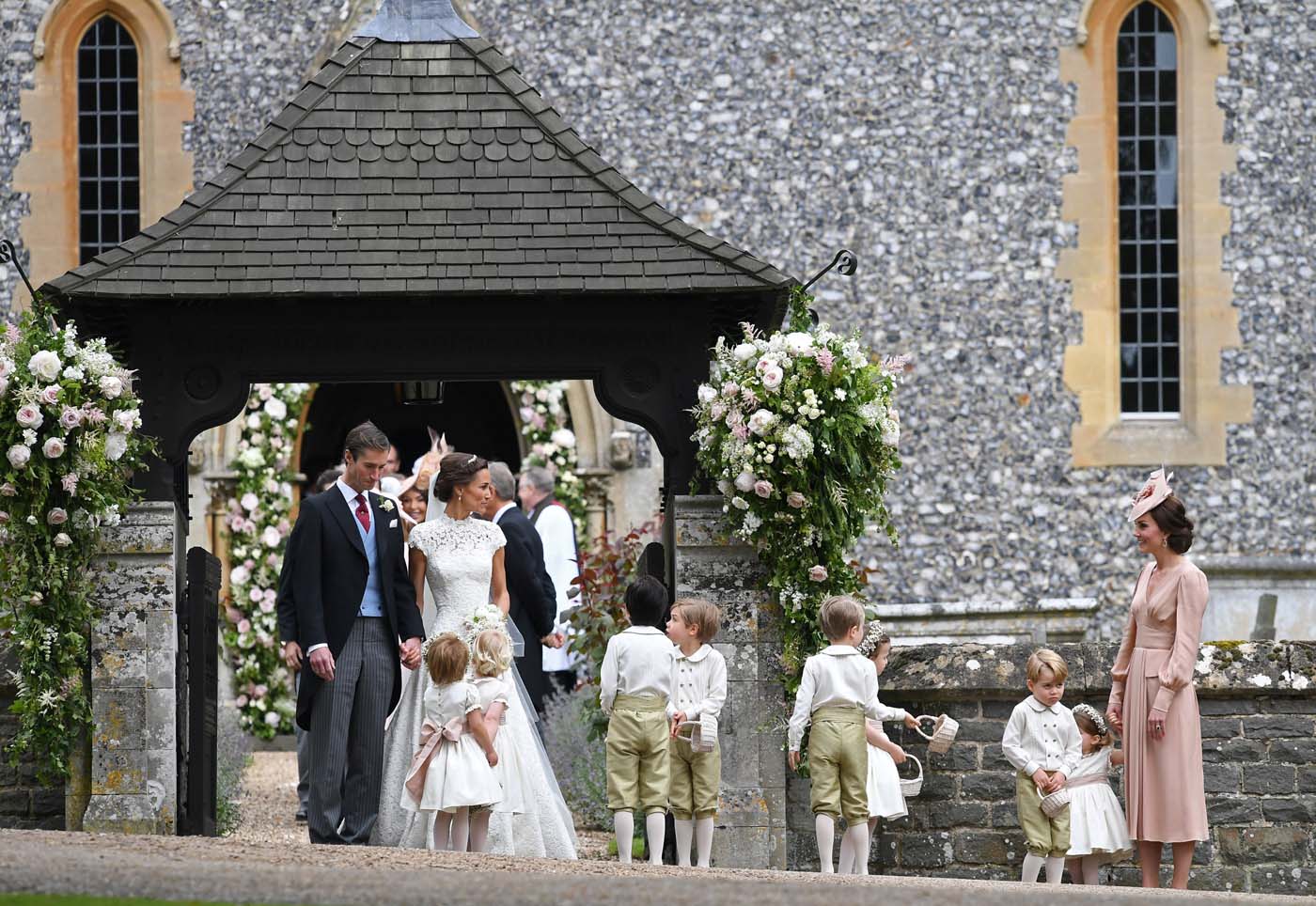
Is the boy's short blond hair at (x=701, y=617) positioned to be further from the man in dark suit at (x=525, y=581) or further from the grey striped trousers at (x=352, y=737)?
the man in dark suit at (x=525, y=581)

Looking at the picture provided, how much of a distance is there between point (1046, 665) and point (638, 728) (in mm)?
1722

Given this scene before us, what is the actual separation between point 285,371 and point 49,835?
2.48m

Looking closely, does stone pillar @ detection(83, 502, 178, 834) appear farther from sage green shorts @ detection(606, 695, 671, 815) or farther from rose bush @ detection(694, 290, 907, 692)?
rose bush @ detection(694, 290, 907, 692)

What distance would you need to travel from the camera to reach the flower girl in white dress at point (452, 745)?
840 centimetres

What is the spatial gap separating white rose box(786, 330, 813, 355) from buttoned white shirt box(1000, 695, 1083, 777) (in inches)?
68.0

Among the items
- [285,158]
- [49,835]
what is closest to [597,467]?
[285,158]

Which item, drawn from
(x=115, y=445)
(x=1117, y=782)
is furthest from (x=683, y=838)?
(x=115, y=445)

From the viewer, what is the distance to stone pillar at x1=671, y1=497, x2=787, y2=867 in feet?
30.0

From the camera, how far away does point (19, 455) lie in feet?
29.0

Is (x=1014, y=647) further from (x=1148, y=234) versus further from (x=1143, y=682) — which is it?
(x=1148, y=234)

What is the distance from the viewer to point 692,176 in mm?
16109

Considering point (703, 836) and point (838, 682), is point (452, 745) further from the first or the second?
point (838, 682)

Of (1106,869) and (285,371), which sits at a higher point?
(285,371)

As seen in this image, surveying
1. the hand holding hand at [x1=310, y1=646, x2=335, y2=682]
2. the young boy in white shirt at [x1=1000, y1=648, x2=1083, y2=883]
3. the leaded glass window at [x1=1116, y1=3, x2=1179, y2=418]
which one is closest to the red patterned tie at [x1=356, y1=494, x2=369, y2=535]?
the hand holding hand at [x1=310, y1=646, x2=335, y2=682]
